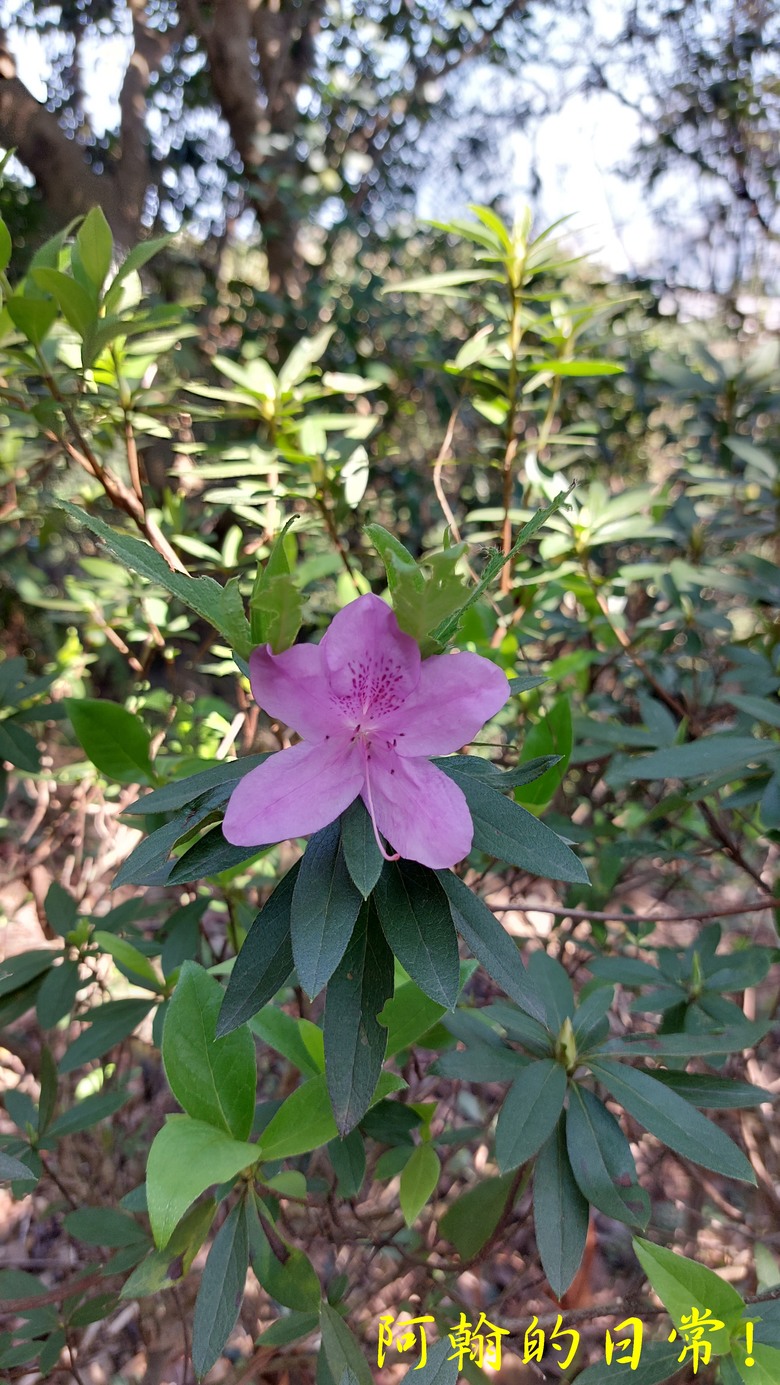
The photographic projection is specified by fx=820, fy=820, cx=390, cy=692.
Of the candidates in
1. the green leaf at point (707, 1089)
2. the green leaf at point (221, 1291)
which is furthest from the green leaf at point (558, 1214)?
the green leaf at point (221, 1291)

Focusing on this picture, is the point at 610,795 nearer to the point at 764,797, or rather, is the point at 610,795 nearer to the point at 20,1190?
the point at 764,797

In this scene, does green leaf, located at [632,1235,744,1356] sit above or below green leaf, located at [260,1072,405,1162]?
below

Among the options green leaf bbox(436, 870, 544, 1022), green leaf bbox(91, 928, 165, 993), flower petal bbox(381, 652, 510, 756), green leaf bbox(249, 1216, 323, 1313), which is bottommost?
green leaf bbox(249, 1216, 323, 1313)

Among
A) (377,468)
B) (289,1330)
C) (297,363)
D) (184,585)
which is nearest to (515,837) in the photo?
(184,585)

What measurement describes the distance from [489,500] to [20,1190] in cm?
217

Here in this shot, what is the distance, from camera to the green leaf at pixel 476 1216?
933 mm

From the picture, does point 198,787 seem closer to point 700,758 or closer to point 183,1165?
point 183,1165

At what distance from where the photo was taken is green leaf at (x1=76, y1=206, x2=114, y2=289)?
2.86 ft

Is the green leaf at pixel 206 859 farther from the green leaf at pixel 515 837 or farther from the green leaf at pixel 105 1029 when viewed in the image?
the green leaf at pixel 105 1029

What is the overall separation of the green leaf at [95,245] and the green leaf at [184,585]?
0.48m

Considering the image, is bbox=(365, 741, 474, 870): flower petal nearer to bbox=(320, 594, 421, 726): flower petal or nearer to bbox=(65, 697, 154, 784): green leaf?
bbox=(320, 594, 421, 726): flower petal

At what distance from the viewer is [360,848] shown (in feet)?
1.85

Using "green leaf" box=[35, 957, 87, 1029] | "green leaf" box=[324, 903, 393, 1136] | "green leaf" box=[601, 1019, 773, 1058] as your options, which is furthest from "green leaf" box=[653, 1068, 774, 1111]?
"green leaf" box=[35, 957, 87, 1029]

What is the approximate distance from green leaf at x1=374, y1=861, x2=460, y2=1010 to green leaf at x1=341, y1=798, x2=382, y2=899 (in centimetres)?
4
